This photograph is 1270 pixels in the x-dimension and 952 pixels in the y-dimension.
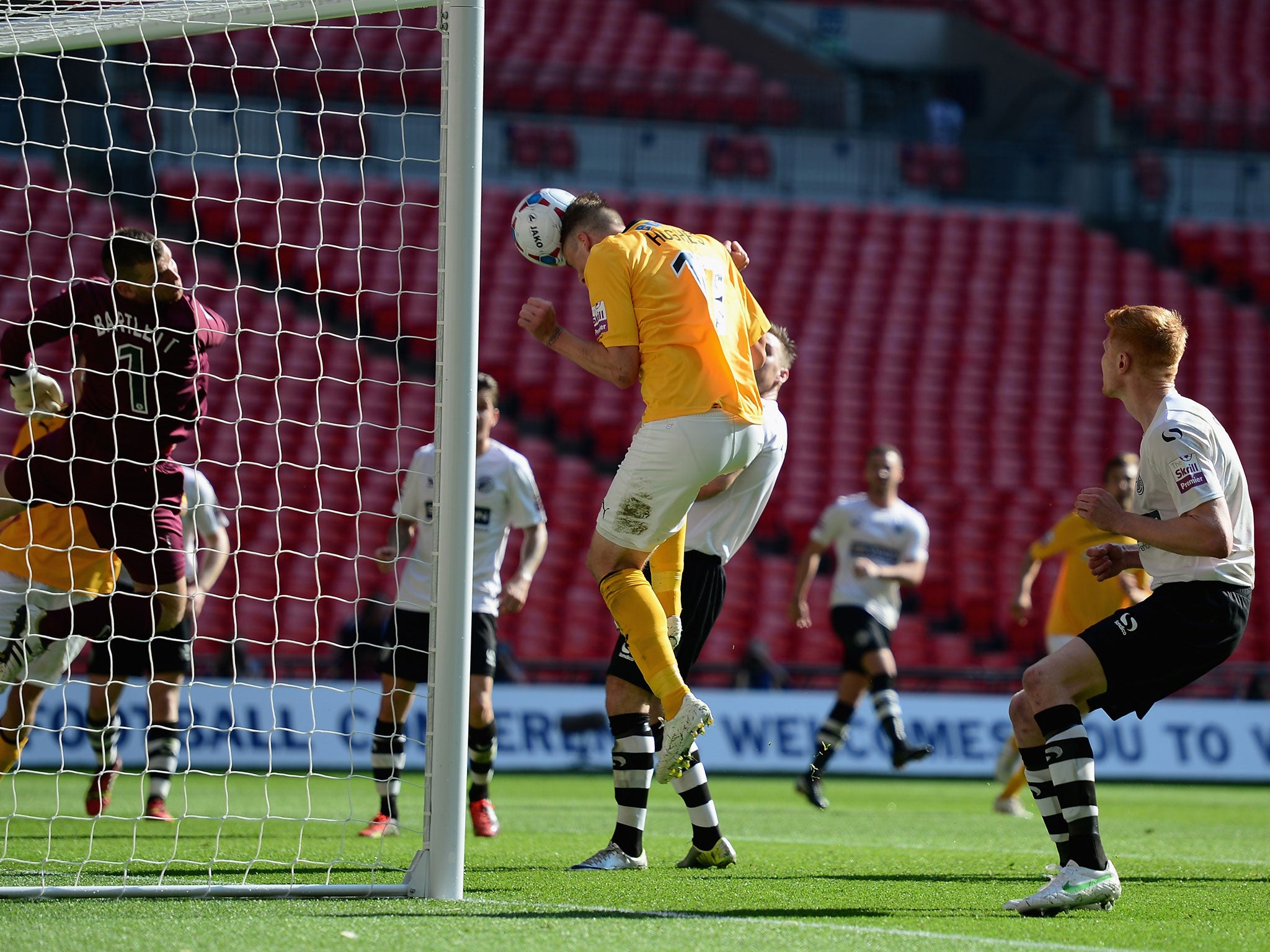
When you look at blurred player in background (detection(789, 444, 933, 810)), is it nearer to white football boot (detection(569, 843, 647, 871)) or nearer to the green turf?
the green turf

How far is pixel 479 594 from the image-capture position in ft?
24.8

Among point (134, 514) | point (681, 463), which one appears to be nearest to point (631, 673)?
point (681, 463)

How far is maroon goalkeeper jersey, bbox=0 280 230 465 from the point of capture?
600cm

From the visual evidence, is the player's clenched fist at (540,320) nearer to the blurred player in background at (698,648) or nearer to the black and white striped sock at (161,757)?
the blurred player in background at (698,648)

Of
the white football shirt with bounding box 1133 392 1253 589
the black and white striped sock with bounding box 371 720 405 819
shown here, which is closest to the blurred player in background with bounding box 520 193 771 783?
the white football shirt with bounding box 1133 392 1253 589

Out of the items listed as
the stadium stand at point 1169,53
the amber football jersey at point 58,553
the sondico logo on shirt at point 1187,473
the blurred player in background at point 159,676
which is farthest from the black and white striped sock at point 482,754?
the stadium stand at point 1169,53

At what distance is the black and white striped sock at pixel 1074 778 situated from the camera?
14.9ft

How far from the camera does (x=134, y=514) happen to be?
637 cm

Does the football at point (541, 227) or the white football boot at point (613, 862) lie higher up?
the football at point (541, 227)

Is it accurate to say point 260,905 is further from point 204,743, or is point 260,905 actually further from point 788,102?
point 788,102

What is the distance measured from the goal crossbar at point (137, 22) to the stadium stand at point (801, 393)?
7955mm

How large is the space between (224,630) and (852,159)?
1230cm

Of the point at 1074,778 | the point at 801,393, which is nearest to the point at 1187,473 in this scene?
the point at 1074,778

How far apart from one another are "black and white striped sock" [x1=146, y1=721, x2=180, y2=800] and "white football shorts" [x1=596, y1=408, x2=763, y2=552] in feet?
11.1
